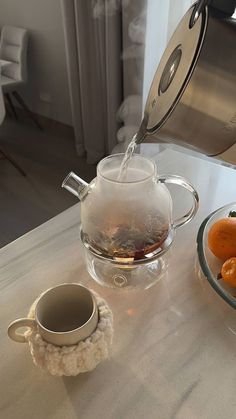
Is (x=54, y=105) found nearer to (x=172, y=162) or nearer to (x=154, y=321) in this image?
(x=172, y=162)

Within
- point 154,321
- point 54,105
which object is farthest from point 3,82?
point 154,321

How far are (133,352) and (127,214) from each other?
17 cm

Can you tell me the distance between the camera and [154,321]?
53 centimetres

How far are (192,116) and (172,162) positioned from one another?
1.44 feet

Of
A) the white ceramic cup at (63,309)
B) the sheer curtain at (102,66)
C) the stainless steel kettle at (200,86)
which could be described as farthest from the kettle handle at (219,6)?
the sheer curtain at (102,66)

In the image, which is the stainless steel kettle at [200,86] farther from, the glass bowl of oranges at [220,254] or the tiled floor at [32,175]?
the tiled floor at [32,175]

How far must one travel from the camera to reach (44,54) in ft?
7.89

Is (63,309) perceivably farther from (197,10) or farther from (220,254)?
(197,10)

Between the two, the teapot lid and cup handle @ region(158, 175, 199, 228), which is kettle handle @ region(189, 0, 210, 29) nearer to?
the teapot lid

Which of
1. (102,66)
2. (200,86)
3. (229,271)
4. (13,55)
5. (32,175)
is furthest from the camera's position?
(13,55)

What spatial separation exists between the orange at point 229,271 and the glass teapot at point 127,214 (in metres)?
0.08

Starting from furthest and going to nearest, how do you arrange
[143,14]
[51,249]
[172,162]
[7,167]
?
[7,167]
[143,14]
[172,162]
[51,249]

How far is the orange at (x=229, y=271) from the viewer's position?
0.53 metres

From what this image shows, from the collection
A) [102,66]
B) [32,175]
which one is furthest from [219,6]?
[32,175]
